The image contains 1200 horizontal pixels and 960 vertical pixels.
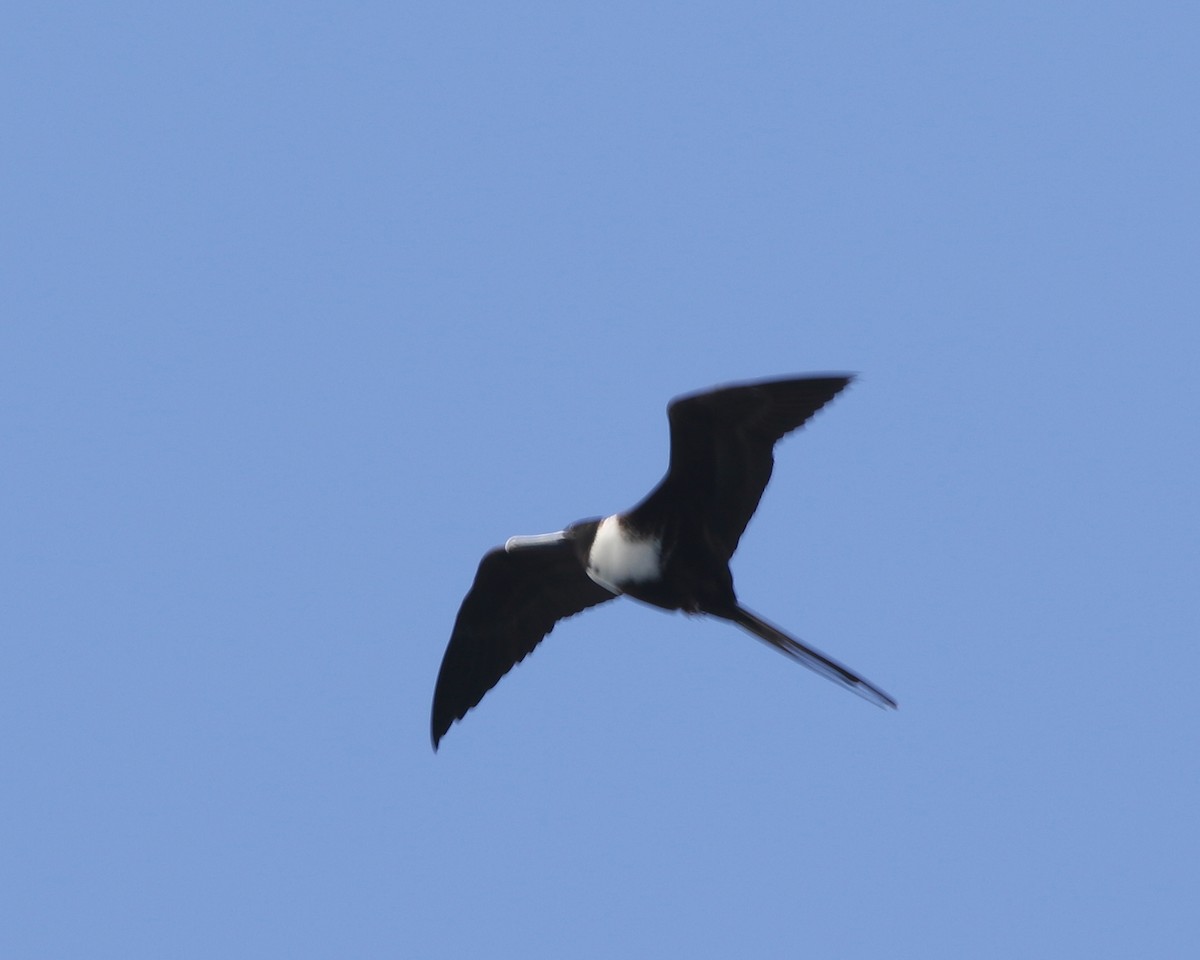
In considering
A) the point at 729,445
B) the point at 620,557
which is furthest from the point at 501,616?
the point at 729,445

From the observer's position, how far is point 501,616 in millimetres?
8773

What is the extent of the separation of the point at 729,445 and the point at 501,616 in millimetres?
1863

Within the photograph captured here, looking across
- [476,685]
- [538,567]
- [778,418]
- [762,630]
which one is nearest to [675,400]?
[778,418]

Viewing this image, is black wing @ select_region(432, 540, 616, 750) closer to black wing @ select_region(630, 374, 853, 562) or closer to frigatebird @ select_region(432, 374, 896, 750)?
frigatebird @ select_region(432, 374, 896, 750)

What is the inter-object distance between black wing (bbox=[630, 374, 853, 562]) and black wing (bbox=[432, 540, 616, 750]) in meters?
1.06

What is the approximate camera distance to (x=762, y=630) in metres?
7.39

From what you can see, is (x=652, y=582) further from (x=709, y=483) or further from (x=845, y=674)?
(x=845, y=674)

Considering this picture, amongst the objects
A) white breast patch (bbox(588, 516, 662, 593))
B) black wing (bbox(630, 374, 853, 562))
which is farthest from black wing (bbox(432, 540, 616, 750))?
black wing (bbox(630, 374, 853, 562))

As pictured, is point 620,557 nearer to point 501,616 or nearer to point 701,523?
point 701,523

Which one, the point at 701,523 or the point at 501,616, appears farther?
the point at 501,616

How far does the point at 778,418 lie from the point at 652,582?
36.4 inches

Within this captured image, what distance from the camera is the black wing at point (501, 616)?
8.59 meters

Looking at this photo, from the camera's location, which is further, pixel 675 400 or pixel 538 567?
pixel 538 567

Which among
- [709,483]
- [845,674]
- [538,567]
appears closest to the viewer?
[845,674]
